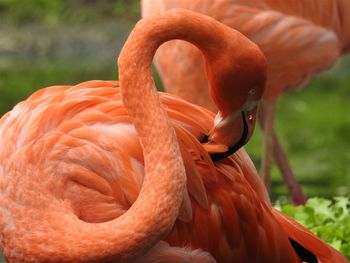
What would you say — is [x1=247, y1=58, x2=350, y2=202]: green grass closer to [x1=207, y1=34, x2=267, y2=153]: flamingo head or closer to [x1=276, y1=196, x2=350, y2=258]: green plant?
[x1=276, y1=196, x2=350, y2=258]: green plant

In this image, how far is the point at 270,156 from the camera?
6.46 metres

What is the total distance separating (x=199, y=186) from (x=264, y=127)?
2.71 metres

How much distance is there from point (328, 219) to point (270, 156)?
52.9 inches

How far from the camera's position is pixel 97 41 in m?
13.8

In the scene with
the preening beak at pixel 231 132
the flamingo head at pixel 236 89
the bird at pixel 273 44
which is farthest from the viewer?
the bird at pixel 273 44

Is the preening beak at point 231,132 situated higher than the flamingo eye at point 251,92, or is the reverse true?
the flamingo eye at point 251,92

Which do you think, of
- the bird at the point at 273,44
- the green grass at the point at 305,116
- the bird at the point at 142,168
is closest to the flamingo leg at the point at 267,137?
the bird at the point at 273,44

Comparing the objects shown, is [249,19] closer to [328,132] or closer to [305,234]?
[305,234]

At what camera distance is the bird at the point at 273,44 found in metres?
6.00

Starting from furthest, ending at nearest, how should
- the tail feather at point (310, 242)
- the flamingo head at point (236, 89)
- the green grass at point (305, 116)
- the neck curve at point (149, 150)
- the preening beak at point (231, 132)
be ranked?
the green grass at point (305, 116) < the tail feather at point (310, 242) < the preening beak at point (231, 132) < the flamingo head at point (236, 89) < the neck curve at point (149, 150)

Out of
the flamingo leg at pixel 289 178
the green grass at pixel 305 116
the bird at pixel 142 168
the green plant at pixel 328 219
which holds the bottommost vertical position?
the green grass at pixel 305 116

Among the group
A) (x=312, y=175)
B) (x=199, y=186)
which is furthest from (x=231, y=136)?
(x=312, y=175)

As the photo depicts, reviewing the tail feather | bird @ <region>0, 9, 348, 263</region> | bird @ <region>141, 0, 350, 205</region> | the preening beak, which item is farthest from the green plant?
the preening beak

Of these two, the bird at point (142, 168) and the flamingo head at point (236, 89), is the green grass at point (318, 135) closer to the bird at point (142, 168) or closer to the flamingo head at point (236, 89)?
the bird at point (142, 168)
